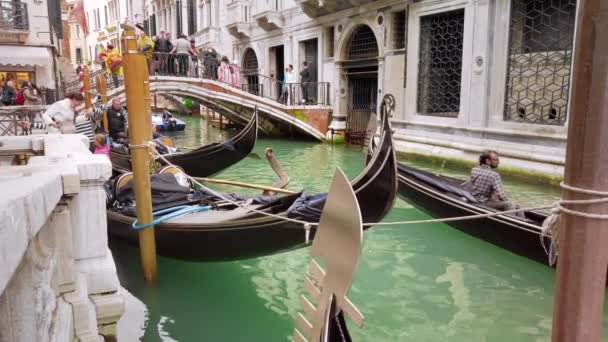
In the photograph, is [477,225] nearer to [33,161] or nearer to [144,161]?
[144,161]

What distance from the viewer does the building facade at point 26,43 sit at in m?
9.04

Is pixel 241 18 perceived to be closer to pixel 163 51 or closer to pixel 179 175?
pixel 163 51

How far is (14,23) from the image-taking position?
30.7ft

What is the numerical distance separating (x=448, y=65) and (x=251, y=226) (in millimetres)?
5215

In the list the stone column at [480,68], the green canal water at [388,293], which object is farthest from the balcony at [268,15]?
the green canal water at [388,293]

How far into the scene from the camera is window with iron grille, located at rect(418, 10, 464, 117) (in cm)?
661

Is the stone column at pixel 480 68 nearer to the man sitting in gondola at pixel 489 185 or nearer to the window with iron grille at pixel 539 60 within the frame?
the window with iron grille at pixel 539 60

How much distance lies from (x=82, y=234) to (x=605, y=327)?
2.21 meters

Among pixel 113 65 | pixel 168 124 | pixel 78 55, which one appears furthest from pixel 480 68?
pixel 78 55

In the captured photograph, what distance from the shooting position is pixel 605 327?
7.47 ft

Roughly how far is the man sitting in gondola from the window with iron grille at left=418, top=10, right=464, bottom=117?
11.7 ft

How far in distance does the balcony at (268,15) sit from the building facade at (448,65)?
2 cm

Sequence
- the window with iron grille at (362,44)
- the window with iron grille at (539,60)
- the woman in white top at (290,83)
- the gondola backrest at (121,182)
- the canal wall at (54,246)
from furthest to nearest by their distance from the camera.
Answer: the woman in white top at (290,83) → the window with iron grille at (362,44) → the window with iron grille at (539,60) → the gondola backrest at (121,182) → the canal wall at (54,246)

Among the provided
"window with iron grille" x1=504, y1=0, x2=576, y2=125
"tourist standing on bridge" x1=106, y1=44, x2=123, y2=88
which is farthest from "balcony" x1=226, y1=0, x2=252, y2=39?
"window with iron grille" x1=504, y1=0, x2=576, y2=125
